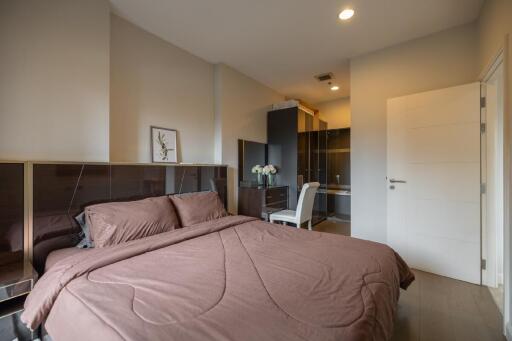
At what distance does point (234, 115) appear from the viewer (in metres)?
3.68

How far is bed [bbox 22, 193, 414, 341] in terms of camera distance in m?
0.84

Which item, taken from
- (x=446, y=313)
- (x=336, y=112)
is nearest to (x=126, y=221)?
(x=446, y=313)

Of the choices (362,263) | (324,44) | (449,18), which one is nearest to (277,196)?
Answer: (324,44)

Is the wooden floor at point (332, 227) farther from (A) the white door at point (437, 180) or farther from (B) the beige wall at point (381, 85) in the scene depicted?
(A) the white door at point (437, 180)

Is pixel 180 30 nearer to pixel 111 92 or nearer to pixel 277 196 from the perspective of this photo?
pixel 111 92

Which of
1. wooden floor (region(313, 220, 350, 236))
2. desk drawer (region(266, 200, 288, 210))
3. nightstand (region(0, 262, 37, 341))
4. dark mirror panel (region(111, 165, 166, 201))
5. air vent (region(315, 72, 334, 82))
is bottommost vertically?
wooden floor (region(313, 220, 350, 236))

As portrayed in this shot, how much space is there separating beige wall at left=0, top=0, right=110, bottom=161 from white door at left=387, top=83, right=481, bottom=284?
3.12 meters

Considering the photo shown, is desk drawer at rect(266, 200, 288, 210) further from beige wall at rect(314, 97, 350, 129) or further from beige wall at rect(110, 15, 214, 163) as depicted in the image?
beige wall at rect(314, 97, 350, 129)

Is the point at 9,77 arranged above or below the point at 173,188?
above

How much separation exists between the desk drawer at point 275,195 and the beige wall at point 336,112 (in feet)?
6.75

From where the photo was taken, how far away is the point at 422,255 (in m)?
2.57

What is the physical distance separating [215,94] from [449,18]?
2.83m

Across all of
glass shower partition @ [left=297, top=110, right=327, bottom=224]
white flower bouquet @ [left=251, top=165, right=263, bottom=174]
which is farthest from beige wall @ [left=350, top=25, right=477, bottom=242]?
white flower bouquet @ [left=251, top=165, right=263, bottom=174]

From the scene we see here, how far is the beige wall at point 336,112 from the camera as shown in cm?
500
